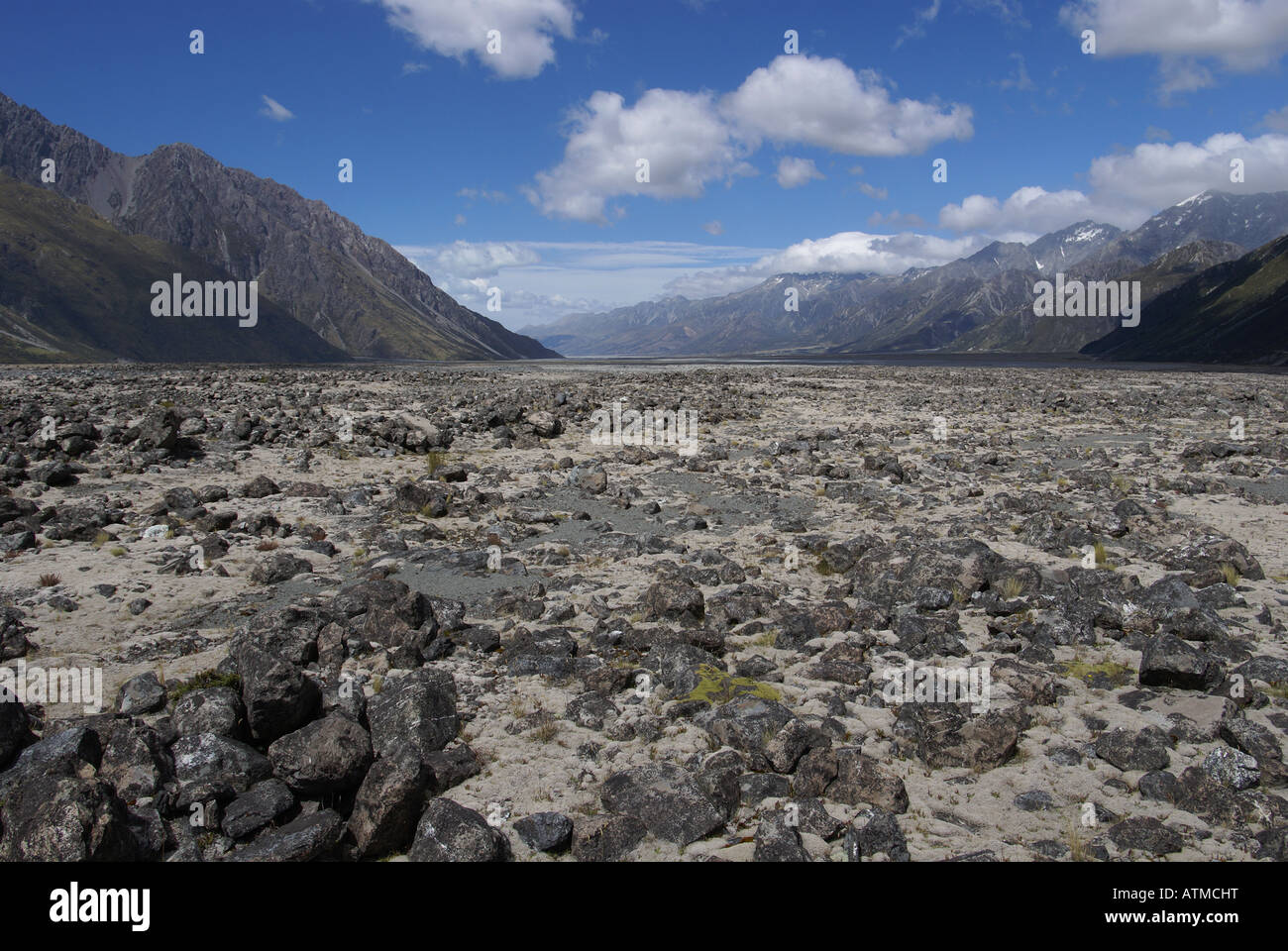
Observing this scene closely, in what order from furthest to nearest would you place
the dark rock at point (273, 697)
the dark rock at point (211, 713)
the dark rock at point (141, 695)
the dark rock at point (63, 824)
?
the dark rock at point (141, 695) < the dark rock at point (273, 697) < the dark rock at point (211, 713) < the dark rock at point (63, 824)

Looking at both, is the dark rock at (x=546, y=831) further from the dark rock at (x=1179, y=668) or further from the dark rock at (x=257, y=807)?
the dark rock at (x=1179, y=668)

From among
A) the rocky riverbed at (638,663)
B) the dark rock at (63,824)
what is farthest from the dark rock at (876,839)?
the dark rock at (63,824)

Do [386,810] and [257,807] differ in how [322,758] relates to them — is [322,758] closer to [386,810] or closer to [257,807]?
[257,807]

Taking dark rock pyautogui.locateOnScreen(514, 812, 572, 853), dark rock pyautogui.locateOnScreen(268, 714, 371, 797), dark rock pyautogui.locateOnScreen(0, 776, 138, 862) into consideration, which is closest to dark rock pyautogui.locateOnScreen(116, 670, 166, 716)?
dark rock pyautogui.locateOnScreen(268, 714, 371, 797)

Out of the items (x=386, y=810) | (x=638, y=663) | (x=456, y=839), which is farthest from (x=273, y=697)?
(x=638, y=663)

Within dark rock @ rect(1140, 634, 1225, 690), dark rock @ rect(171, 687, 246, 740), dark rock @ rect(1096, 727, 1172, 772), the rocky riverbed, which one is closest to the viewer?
the rocky riverbed

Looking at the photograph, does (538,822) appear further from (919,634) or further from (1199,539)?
(1199,539)

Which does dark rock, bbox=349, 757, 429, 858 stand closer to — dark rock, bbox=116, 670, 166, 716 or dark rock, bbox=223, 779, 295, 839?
dark rock, bbox=223, 779, 295, 839

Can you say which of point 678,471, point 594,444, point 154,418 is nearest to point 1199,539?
point 678,471
